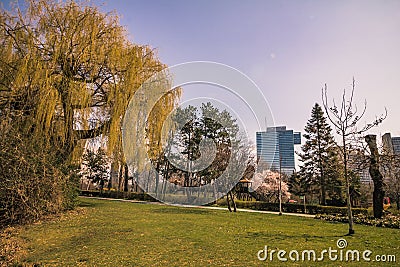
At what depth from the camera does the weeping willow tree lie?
7195 mm

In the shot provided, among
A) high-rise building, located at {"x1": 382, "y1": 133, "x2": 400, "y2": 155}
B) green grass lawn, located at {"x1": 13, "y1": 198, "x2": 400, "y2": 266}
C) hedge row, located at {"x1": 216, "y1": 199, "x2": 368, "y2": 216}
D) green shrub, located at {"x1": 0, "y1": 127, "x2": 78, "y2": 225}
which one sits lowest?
hedge row, located at {"x1": 216, "y1": 199, "x2": 368, "y2": 216}

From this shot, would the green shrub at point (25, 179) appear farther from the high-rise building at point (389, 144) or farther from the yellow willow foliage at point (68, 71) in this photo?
the high-rise building at point (389, 144)

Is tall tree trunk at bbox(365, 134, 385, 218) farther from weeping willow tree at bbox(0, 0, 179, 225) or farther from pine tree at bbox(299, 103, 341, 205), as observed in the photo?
pine tree at bbox(299, 103, 341, 205)

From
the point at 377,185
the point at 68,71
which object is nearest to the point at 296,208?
the point at 377,185

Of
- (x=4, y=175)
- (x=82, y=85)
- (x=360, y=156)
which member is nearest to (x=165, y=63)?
(x=82, y=85)

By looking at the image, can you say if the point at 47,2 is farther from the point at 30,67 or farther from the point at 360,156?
the point at 360,156

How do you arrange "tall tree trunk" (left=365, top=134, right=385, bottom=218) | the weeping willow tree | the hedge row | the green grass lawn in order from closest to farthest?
the green grass lawn
the weeping willow tree
"tall tree trunk" (left=365, top=134, right=385, bottom=218)
the hedge row

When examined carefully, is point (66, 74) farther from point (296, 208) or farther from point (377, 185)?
point (296, 208)

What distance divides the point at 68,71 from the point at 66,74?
0.11 meters

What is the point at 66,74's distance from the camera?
26.8 ft

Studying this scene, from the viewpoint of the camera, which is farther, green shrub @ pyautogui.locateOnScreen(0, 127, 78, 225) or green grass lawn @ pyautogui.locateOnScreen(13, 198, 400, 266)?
green shrub @ pyautogui.locateOnScreen(0, 127, 78, 225)

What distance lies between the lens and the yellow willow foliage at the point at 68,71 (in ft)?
23.7

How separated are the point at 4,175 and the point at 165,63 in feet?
22.0

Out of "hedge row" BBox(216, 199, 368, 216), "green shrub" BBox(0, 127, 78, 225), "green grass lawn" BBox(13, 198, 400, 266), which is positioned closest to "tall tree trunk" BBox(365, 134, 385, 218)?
"hedge row" BBox(216, 199, 368, 216)
